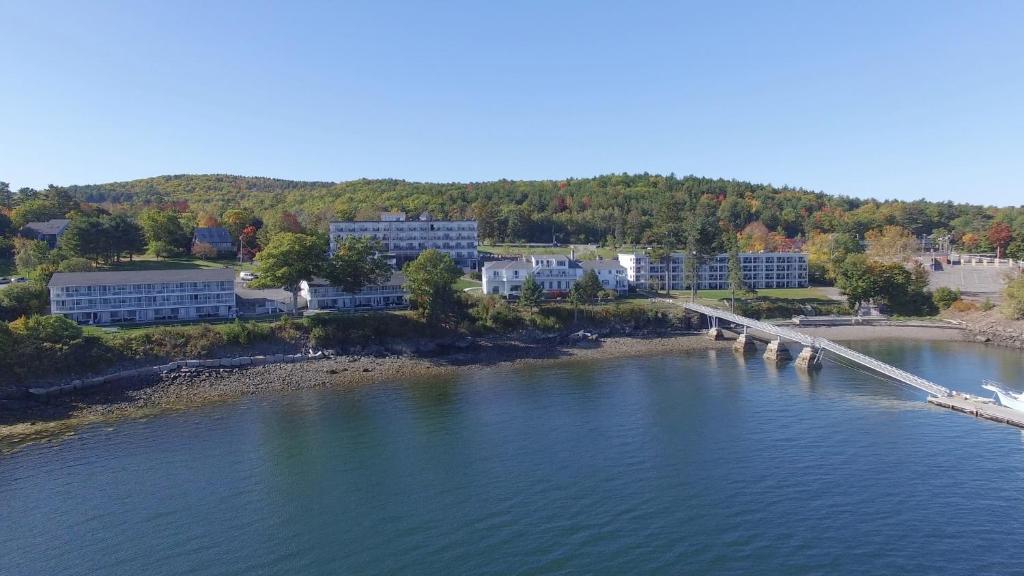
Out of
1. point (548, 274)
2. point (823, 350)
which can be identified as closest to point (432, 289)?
point (548, 274)

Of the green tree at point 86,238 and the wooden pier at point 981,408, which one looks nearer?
the wooden pier at point 981,408

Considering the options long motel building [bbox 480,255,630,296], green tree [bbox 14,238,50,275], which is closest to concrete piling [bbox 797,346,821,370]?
long motel building [bbox 480,255,630,296]

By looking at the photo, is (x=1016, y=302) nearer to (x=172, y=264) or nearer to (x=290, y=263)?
(x=290, y=263)

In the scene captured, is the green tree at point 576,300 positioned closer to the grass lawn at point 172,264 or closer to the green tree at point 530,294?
the green tree at point 530,294

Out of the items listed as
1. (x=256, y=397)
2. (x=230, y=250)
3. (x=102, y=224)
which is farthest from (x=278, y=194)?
(x=256, y=397)

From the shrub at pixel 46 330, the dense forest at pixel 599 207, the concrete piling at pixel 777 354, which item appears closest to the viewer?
the shrub at pixel 46 330

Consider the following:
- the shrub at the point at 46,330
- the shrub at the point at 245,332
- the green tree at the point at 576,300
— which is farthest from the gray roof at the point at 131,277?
the green tree at the point at 576,300

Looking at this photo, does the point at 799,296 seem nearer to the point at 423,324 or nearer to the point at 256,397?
the point at 423,324
